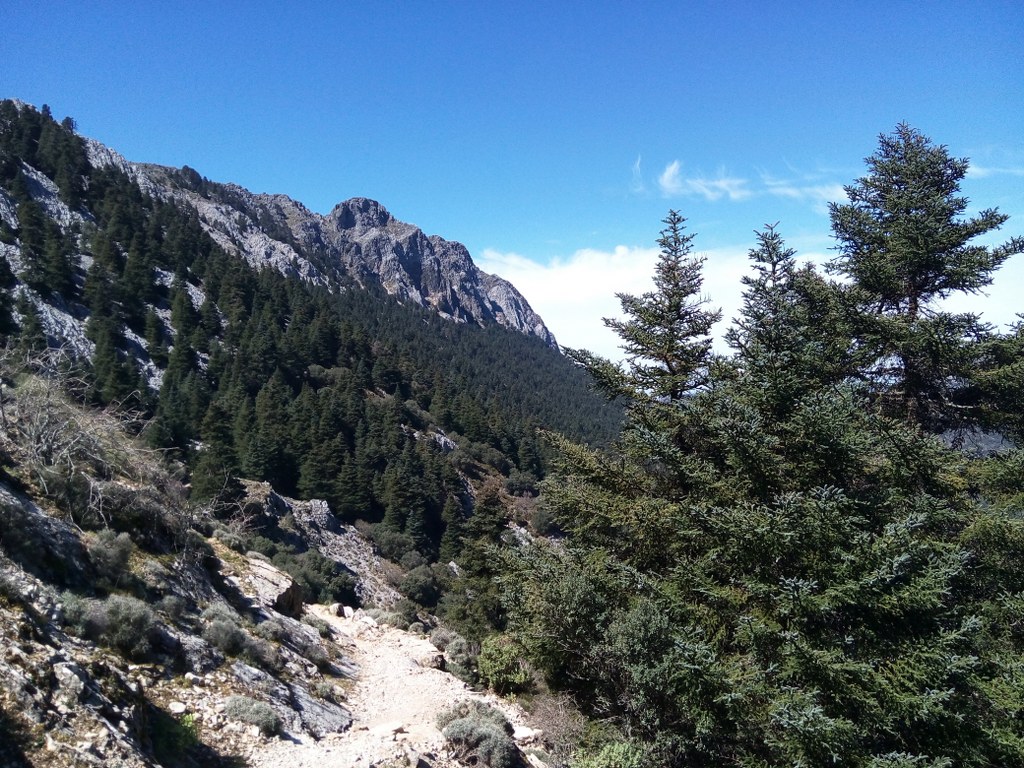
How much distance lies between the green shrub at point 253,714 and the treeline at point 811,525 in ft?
13.1

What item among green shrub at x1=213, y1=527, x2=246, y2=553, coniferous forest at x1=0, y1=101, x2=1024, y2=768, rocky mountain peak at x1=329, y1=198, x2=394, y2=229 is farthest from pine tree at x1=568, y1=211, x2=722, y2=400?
rocky mountain peak at x1=329, y1=198, x2=394, y2=229

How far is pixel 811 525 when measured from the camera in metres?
6.39

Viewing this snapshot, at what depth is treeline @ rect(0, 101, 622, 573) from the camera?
41.1 m

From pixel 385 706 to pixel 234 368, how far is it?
1904 inches

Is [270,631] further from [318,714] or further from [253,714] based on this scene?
[253,714]

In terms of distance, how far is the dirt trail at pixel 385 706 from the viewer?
25.4ft

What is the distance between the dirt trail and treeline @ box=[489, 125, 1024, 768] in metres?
2.56

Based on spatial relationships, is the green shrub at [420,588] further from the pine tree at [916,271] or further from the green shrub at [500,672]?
the pine tree at [916,271]

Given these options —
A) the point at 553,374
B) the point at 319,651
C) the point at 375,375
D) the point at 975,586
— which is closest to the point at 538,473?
the point at 375,375

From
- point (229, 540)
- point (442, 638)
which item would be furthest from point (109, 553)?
point (442, 638)

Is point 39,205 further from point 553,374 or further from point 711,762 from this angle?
point 553,374

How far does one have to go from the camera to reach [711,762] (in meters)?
7.23

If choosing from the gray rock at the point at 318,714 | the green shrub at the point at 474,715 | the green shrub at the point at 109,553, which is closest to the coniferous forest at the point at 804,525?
the green shrub at the point at 474,715

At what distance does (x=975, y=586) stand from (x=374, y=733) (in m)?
9.96
